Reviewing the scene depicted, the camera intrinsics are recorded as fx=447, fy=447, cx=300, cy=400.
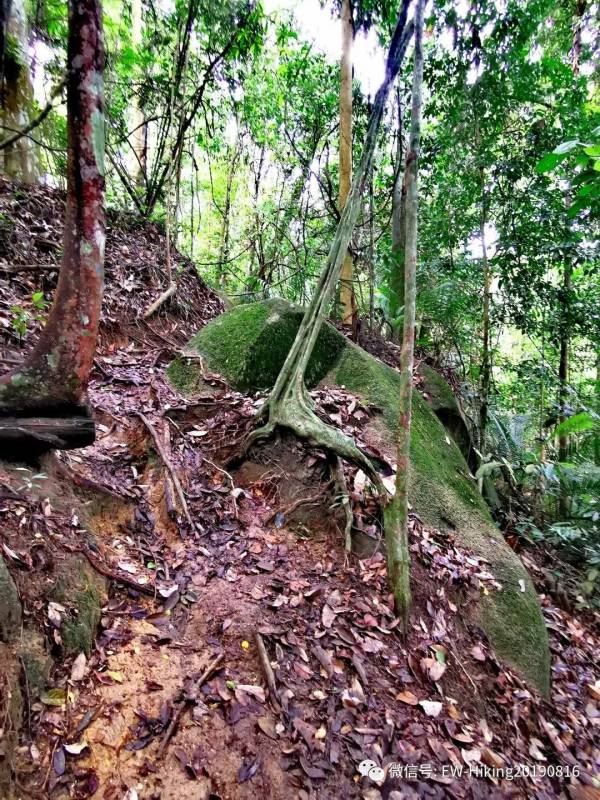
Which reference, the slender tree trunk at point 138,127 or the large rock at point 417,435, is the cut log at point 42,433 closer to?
the large rock at point 417,435

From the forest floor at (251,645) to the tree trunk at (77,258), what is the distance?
0.59 m

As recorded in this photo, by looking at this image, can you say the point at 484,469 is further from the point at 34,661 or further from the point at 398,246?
the point at 34,661

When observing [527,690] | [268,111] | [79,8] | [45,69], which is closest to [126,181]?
[45,69]

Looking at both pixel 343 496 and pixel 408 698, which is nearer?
pixel 408 698

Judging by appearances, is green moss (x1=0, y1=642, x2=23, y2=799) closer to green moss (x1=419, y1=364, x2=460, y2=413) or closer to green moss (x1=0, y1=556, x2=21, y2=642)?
green moss (x1=0, y1=556, x2=21, y2=642)

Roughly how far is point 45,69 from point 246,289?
554 cm

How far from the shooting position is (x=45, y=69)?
293 inches

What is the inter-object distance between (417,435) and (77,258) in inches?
156

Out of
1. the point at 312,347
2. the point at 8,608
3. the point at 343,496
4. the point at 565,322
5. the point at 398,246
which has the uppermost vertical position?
the point at 398,246

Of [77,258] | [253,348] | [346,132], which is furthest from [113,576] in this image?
[346,132]

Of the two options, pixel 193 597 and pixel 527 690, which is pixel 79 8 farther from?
pixel 527 690

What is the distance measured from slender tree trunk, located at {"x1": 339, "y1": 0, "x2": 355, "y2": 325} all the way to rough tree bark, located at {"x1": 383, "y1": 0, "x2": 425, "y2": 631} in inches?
141

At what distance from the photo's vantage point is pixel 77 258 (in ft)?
8.16

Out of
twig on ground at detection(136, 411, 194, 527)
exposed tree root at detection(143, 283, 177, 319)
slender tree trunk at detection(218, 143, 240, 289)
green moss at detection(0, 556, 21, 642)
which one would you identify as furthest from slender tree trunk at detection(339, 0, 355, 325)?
green moss at detection(0, 556, 21, 642)
